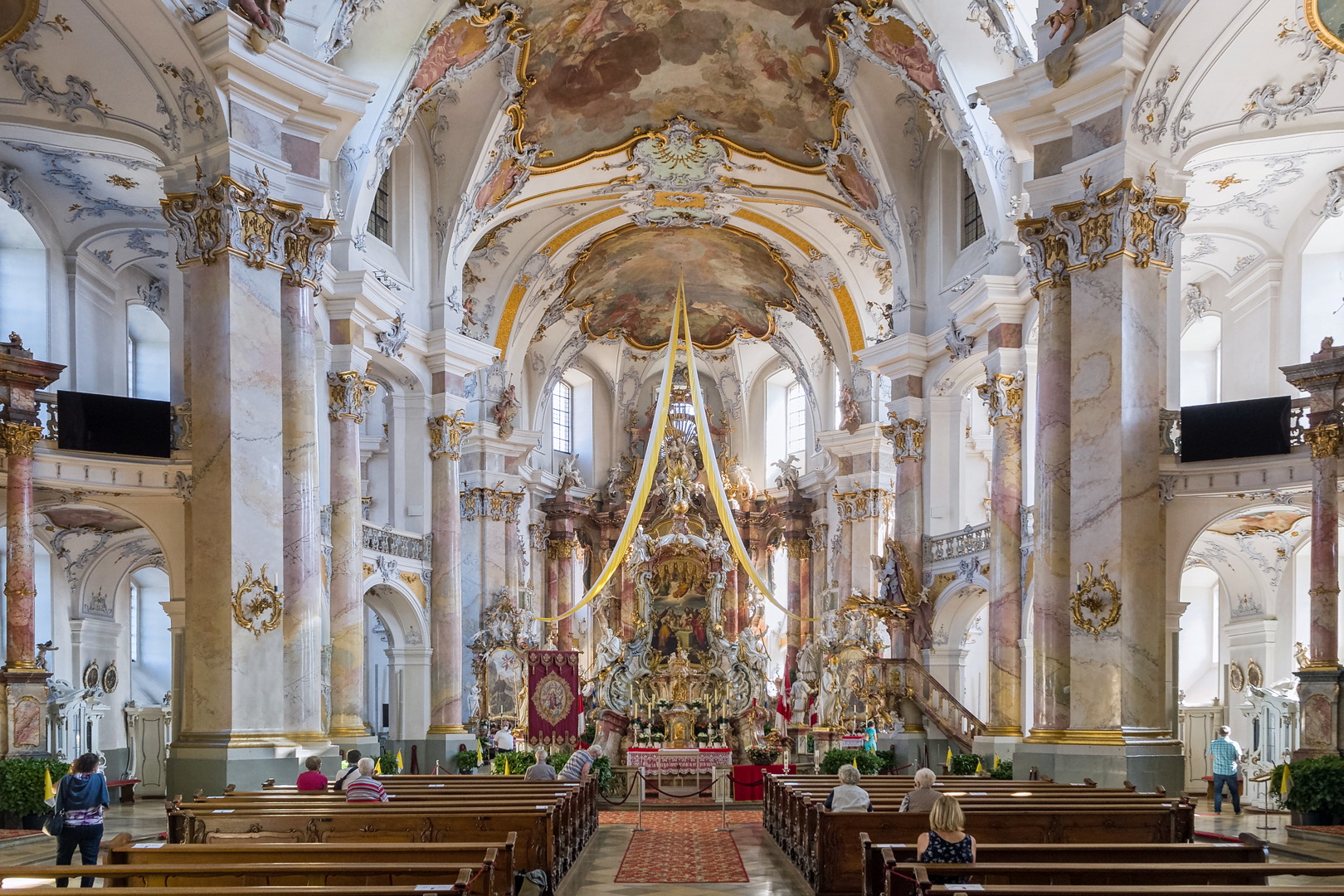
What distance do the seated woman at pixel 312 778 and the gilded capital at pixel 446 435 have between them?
13.2 metres

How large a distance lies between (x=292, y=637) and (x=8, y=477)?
3537 millimetres

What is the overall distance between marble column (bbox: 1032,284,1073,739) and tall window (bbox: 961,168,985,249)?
9149 mm

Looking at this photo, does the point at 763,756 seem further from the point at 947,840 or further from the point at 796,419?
the point at 947,840

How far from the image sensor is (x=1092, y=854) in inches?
331

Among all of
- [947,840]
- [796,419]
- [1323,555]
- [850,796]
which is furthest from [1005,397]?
[796,419]

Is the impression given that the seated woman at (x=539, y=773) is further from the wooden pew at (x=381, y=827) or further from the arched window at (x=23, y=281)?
the arched window at (x=23, y=281)

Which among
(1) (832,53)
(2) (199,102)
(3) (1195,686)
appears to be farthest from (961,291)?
(2) (199,102)

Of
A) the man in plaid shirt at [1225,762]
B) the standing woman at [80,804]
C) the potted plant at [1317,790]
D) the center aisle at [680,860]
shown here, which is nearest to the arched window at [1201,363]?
the man in plaid shirt at [1225,762]

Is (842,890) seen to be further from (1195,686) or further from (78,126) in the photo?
(1195,686)

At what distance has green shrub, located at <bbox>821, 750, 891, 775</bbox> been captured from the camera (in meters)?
23.1

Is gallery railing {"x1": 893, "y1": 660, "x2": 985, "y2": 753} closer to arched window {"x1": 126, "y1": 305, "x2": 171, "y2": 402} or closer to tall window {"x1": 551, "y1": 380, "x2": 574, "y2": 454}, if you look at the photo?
arched window {"x1": 126, "y1": 305, "x2": 171, "y2": 402}

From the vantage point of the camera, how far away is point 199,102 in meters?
14.3

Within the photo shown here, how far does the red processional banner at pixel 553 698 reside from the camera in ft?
90.6

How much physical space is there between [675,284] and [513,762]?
52.8 feet
